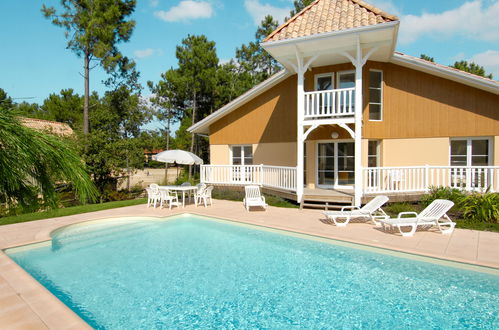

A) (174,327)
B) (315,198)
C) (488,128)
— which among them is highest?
(488,128)

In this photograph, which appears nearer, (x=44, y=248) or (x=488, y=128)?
(x=44, y=248)

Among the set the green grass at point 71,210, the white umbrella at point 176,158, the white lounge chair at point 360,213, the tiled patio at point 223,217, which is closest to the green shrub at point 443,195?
the tiled patio at point 223,217

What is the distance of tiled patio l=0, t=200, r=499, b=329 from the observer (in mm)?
4852

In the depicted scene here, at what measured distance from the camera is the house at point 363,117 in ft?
41.0

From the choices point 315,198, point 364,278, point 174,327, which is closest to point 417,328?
point 364,278

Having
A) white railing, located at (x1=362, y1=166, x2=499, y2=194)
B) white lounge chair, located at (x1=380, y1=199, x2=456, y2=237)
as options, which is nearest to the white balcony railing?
white railing, located at (x1=362, y1=166, x2=499, y2=194)

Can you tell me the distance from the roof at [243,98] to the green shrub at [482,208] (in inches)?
384

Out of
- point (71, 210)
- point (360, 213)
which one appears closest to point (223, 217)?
point (360, 213)

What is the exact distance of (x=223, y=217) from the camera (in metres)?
12.1

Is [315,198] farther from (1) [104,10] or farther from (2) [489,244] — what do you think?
(1) [104,10]

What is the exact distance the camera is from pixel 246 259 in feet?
26.3

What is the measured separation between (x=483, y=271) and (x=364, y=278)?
253 centimetres

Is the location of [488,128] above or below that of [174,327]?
above

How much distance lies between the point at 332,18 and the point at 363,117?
456 centimetres
